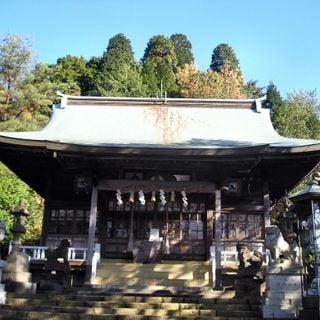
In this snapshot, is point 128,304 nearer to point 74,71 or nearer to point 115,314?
point 115,314

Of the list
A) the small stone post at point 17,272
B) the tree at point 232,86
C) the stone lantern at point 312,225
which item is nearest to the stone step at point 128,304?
the small stone post at point 17,272

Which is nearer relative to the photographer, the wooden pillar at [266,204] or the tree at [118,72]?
the wooden pillar at [266,204]

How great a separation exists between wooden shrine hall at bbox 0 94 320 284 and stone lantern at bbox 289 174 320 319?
3.31 metres

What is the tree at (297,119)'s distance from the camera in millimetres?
33216

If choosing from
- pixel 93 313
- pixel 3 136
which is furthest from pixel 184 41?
pixel 93 313

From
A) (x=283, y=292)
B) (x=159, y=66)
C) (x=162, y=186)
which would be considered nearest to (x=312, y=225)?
Answer: (x=283, y=292)

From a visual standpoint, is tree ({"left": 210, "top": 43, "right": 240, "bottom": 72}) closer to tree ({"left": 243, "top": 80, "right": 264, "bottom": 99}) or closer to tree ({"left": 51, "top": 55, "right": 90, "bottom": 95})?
tree ({"left": 243, "top": 80, "right": 264, "bottom": 99})

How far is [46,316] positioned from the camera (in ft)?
29.1

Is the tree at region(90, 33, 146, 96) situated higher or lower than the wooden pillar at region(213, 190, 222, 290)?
higher

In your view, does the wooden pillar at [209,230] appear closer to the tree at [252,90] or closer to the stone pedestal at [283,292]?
the stone pedestal at [283,292]

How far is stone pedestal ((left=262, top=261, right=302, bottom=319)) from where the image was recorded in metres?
8.92

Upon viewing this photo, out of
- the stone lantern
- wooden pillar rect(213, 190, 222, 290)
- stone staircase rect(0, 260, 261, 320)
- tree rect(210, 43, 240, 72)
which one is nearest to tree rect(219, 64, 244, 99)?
tree rect(210, 43, 240, 72)

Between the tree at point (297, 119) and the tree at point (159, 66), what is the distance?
448 inches

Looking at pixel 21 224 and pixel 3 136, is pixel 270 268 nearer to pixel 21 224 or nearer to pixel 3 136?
pixel 21 224
